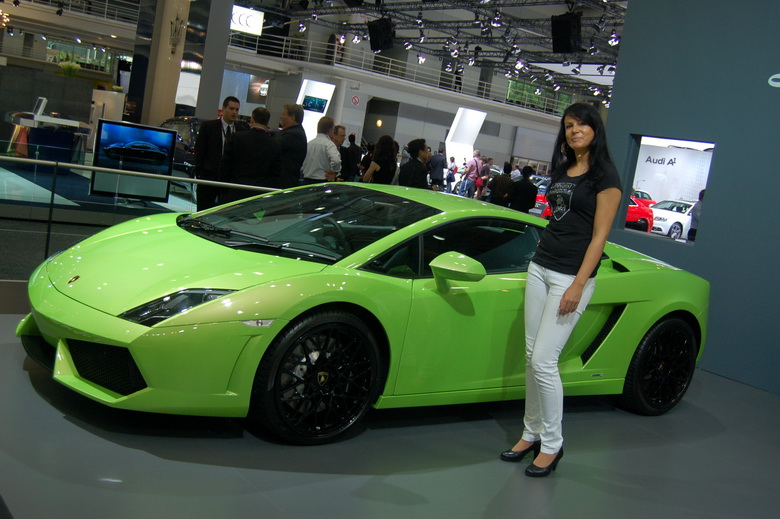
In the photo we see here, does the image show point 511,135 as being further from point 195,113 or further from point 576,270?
point 576,270

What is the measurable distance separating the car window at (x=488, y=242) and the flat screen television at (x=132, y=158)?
8.64 ft

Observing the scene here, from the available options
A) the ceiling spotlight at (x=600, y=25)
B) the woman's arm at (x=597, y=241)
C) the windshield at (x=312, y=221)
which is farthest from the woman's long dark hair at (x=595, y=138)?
the ceiling spotlight at (x=600, y=25)

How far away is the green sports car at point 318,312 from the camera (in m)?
2.99

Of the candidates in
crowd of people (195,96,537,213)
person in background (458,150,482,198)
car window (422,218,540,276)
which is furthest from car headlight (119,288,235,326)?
person in background (458,150,482,198)

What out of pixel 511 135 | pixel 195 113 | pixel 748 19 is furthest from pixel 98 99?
pixel 511 135

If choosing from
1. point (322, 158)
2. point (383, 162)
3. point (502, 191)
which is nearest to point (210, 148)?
point (322, 158)

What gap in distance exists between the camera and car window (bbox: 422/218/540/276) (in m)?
3.75

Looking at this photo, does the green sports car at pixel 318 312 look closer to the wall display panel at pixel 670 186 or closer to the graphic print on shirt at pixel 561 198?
the graphic print on shirt at pixel 561 198

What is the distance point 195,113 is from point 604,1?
11.0m

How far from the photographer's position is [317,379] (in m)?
3.26

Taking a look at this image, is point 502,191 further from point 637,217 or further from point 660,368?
point 660,368

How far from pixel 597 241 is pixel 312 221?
1350 mm

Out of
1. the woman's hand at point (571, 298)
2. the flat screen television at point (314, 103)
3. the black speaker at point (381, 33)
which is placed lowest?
the woman's hand at point (571, 298)

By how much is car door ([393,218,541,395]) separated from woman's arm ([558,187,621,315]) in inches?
18.3
